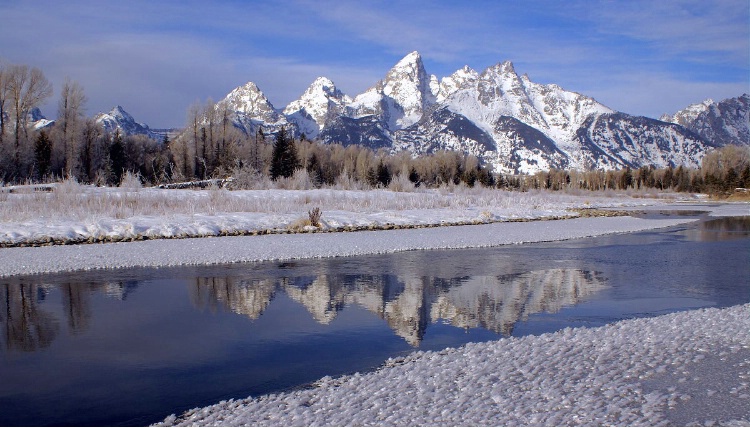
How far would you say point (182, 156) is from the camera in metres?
83.4

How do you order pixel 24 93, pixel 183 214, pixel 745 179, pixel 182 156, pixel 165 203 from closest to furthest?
pixel 183 214 → pixel 165 203 → pixel 24 93 → pixel 182 156 → pixel 745 179

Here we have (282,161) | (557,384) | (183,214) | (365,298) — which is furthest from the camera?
(282,161)

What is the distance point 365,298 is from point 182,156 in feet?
255

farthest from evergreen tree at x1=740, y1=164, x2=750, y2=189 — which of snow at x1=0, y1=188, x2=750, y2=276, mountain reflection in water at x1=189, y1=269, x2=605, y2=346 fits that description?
mountain reflection in water at x1=189, y1=269, x2=605, y2=346

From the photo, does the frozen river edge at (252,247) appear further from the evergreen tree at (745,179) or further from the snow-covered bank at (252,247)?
the evergreen tree at (745,179)

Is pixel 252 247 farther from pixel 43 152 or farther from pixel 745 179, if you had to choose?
pixel 745 179

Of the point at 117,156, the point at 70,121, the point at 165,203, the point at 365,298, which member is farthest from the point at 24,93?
the point at 365,298

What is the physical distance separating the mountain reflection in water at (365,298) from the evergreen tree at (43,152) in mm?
56411

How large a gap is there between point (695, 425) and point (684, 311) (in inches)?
208

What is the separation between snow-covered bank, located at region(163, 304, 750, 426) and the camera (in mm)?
5230

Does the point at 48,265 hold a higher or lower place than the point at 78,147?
lower

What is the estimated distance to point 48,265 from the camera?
14883mm

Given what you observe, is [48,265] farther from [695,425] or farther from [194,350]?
[695,425]

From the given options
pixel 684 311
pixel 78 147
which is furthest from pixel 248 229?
pixel 78 147
